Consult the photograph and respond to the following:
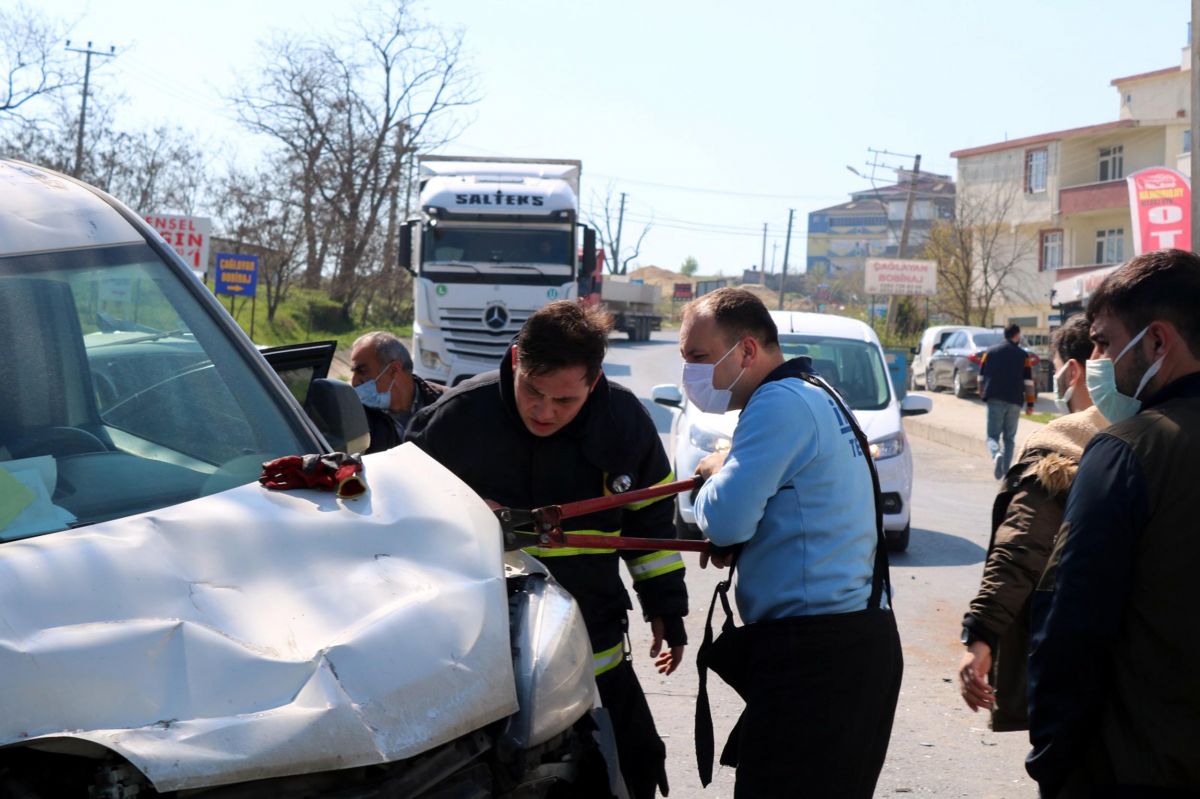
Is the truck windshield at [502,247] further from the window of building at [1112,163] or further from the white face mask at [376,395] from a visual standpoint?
the window of building at [1112,163]

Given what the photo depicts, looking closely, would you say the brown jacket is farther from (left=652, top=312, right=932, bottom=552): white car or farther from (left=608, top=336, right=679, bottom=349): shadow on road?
(left=608, top=336, right=679, bottom=349): shadow on road

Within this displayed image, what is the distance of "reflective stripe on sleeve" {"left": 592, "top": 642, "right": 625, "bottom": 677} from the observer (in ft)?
12.6

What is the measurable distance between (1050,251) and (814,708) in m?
63.5

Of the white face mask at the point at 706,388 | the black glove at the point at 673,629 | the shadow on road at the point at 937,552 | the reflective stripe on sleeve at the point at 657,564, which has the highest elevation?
the white face mask at the point at 706,388

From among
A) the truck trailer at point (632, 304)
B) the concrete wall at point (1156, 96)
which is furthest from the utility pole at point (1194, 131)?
the concrete wall at point (1156, 96)

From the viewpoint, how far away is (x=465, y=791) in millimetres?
2551

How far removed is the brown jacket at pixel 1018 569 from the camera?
12.2 feet

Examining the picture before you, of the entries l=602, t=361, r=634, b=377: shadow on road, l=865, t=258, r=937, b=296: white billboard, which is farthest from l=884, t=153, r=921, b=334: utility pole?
l=602, t=361, r=634, b=377: shadow on road

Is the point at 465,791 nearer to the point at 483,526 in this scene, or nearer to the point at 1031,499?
the point at 483,526

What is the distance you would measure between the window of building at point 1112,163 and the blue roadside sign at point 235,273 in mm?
45956

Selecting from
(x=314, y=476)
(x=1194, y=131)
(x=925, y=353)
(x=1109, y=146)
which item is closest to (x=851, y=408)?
(x=314, y=476)

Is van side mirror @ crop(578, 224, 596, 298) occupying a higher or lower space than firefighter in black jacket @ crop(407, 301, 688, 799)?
higher

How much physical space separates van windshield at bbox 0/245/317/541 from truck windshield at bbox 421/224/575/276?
16182 millimetres

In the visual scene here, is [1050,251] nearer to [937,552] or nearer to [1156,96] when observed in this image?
[1156,96]
